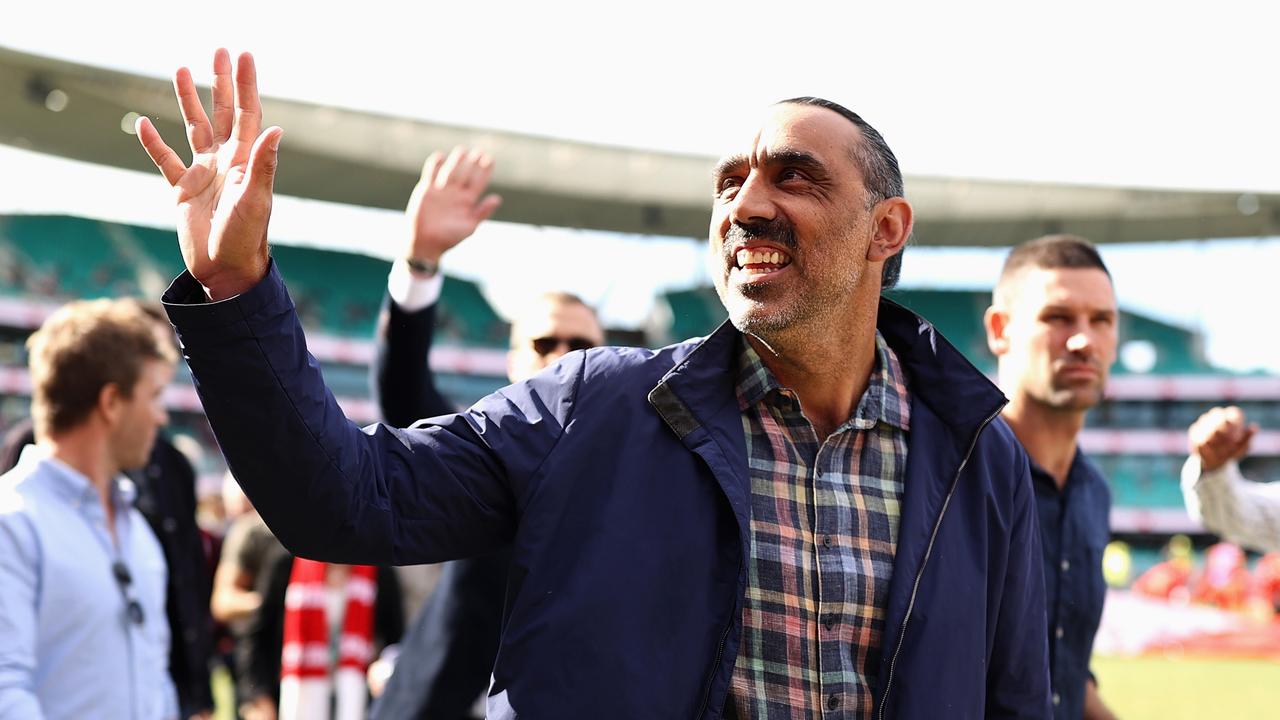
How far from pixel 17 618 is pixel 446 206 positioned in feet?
4.93

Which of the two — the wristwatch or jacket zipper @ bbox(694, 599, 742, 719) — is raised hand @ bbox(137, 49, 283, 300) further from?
the wristwatch

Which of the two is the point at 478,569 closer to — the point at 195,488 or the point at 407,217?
the point at 407,217

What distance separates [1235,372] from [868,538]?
52.9m

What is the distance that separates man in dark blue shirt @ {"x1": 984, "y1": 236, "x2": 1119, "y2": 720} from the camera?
351 cm

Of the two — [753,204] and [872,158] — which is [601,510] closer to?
[753,204]

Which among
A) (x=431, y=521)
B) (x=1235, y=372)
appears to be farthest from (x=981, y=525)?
(x=1235, y=372)

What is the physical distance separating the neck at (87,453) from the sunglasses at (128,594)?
19 cm

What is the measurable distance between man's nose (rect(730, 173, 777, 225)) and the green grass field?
39.6ft

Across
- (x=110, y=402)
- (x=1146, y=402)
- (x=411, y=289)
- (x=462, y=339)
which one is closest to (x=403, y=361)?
(x=411, y=289)

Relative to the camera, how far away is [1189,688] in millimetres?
16625

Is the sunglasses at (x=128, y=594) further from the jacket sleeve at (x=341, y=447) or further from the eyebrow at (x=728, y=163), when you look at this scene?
the eyebrow at (x=728, y=163)

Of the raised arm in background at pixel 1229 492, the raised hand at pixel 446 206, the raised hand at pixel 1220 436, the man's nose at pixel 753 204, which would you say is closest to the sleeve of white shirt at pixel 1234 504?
the raised arm in background at pixel 1229 492

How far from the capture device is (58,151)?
115ft

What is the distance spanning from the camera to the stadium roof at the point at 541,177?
32438mm
